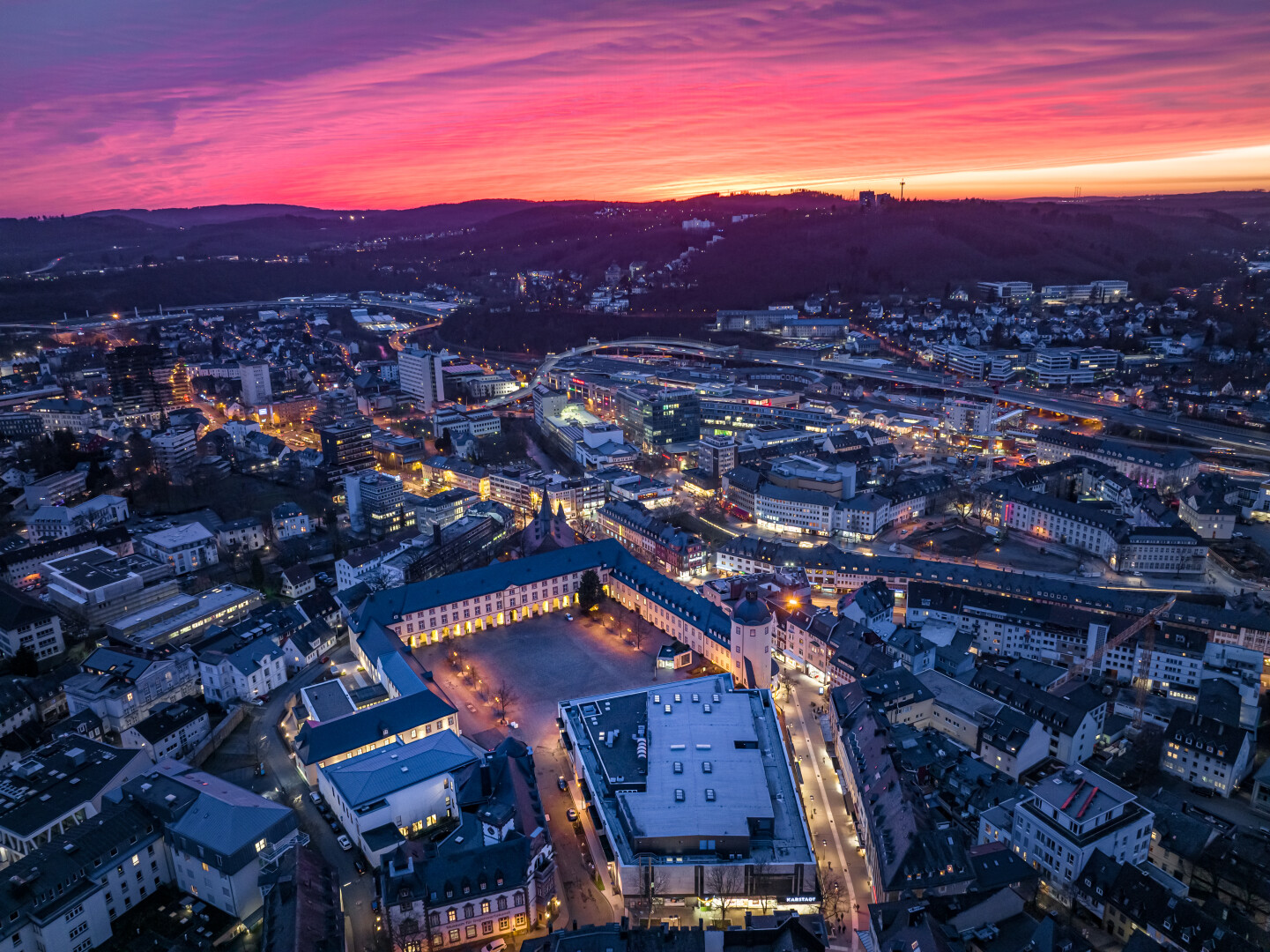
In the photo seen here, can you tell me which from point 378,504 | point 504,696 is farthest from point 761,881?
point 378,504

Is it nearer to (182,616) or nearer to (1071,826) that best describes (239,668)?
(182,616)

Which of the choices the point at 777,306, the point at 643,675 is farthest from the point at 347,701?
the point at 777,306

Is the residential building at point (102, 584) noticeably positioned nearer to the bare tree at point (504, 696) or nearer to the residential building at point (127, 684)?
the residential building at point (127, 684)

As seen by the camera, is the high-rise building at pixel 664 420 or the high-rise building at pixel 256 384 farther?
the high-rise building at pixel 256 384

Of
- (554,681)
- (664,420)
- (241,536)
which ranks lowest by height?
(554,681)

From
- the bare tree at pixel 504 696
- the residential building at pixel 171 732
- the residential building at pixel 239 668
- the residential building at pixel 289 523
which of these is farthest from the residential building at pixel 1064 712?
the residential building at pixel 289 523
